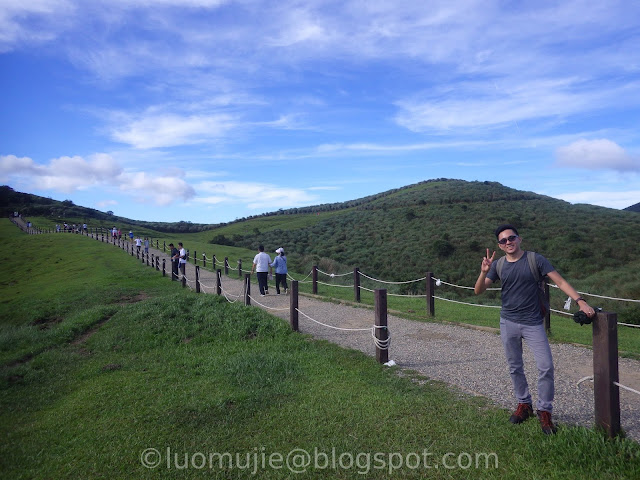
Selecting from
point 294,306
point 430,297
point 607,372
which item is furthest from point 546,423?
point 430,297

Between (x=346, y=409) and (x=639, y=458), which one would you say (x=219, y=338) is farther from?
(x=639, y=458)

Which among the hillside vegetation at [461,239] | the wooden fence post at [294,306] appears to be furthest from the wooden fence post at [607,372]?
the hillside vegetation at [461,239]

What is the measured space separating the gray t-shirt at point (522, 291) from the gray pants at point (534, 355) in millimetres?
79

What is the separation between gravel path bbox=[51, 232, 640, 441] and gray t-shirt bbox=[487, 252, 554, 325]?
3.67 feet

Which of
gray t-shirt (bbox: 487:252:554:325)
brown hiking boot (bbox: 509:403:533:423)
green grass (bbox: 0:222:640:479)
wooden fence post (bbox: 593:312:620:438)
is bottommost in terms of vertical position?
green grass (bbox: 0:222:640:479)

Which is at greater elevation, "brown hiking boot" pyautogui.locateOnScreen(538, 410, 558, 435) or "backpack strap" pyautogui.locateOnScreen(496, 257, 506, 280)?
"backpack strap" pyautogui.locateOnScreen(496, 257, 506, 280)

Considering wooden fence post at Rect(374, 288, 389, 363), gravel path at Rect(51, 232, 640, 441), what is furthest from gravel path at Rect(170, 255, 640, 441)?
wooden fence post at Rect(374, 288, 389, 363)

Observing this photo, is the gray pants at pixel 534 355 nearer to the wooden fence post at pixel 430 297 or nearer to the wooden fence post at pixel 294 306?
the wooden fence post at pixel 294 306

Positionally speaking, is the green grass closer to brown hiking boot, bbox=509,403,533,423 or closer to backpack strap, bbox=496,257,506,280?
brown hiking boot, bbox=509,403,533,423

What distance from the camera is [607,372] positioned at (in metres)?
3.82

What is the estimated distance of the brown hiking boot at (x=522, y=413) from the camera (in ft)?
14.0

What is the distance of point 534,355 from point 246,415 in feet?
10.2

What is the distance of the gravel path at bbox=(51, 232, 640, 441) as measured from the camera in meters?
4.82

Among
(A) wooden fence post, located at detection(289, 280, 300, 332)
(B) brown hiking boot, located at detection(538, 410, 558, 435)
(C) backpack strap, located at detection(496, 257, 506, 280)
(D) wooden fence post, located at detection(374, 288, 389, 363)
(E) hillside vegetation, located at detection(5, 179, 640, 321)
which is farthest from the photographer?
(E) hillside vegetation, located at detection(5, 179, 640, 321)
